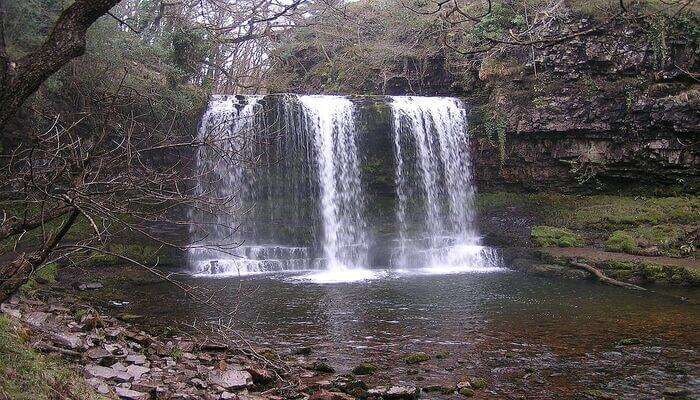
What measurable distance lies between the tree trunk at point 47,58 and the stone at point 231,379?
282 cm

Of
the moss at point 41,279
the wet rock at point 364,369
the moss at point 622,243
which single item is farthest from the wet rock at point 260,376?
the moss at point 622,243

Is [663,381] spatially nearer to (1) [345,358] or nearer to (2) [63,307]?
(1) [345,358]

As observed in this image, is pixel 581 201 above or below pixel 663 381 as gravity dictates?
above

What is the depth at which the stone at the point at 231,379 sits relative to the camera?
16.6ft

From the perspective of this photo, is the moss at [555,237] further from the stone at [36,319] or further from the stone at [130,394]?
the stone at [130,394]

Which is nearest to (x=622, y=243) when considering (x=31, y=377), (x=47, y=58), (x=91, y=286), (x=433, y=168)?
(x=433, y=168)

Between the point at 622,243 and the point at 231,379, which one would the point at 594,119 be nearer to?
the point at 622,243

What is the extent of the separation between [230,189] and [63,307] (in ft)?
26.7

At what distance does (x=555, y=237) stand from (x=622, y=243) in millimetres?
1640

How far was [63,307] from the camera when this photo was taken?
8070mm

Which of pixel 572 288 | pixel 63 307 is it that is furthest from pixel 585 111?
pixel 63 307

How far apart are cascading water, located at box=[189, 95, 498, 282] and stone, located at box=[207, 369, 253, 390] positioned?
9.29 m

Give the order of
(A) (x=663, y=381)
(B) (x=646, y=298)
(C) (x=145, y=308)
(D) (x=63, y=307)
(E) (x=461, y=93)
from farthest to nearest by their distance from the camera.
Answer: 1. (E) (x=461, y=93)
2. (B) (x=646, y=298)
3. (C) (x=145, y=308)
4. (D) (x=63, y=307)
5. (A) (x=663, y=381)

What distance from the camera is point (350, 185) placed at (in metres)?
16.7
